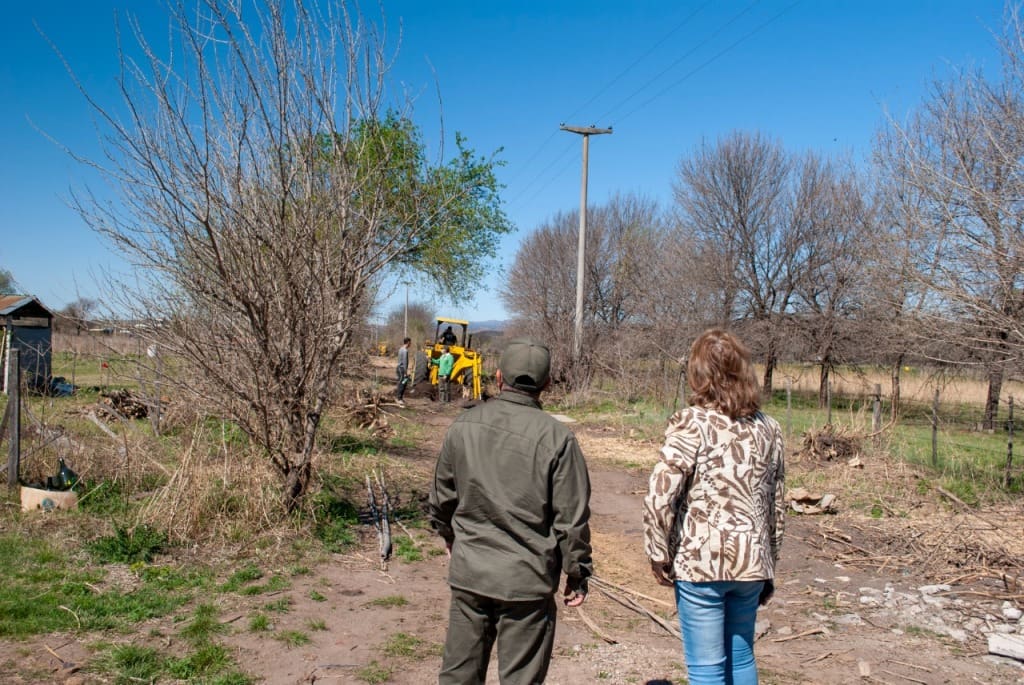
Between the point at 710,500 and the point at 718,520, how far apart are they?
0.26ft

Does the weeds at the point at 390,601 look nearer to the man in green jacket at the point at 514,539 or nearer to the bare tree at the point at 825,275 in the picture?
the man in green jacket at the point at 514,539

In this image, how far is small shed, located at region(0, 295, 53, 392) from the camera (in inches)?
655

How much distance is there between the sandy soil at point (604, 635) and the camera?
436 centimetres

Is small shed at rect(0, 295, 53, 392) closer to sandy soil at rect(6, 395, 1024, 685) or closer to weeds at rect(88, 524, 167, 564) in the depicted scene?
weeds at rect(88, 524, 167, 564)

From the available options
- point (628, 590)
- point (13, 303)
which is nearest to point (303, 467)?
point (628, 590)

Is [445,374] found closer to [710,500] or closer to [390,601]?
[390,601]

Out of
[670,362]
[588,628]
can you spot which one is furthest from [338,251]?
[670,362]

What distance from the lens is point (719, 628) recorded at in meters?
2.91

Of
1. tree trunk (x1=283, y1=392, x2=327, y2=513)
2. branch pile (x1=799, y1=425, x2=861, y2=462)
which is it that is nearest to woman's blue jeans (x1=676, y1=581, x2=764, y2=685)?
tree trunk (x1=283, y1=392, x2=327, y2=513)

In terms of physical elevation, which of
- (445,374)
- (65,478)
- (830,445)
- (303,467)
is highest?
(445,374)

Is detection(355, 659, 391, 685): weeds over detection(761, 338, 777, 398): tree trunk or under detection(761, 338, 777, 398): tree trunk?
under

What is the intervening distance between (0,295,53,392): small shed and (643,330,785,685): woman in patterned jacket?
55.3 ft

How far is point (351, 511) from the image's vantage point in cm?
757

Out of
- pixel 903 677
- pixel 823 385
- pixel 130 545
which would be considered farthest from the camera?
pixel 823 385
